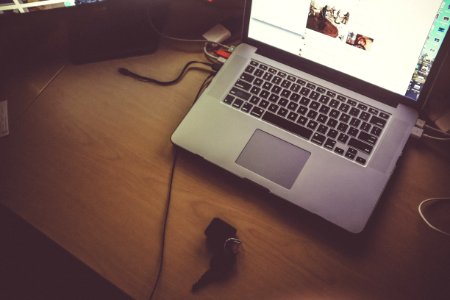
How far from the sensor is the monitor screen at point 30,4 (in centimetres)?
81

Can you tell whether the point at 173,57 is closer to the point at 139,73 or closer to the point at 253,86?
the point at 139,73

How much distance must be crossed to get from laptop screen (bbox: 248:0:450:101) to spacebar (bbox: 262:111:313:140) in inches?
5.6

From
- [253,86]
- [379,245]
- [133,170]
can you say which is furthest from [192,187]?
[379,245]

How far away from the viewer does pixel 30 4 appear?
828mm

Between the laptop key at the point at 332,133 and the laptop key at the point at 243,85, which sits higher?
the laptop key at the point at 243,85

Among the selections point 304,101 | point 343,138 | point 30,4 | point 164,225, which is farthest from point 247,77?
point 30,4

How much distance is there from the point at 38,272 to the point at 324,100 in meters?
1.13

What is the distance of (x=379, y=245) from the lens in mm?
713

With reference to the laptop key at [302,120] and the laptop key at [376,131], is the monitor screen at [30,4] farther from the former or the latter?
the laptop key at [376,131]

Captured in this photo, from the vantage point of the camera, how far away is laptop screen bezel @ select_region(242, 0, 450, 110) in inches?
29.3

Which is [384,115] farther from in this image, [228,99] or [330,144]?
[228,99]

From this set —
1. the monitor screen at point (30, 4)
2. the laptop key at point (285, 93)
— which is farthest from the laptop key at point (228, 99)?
the monitor screen at point (30, 4)

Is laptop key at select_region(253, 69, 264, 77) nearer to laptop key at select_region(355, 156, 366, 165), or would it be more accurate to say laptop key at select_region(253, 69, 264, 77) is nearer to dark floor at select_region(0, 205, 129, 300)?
laptop key at select_region(355, 156, 366, 165)

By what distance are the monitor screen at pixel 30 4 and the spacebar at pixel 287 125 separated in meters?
0.45
